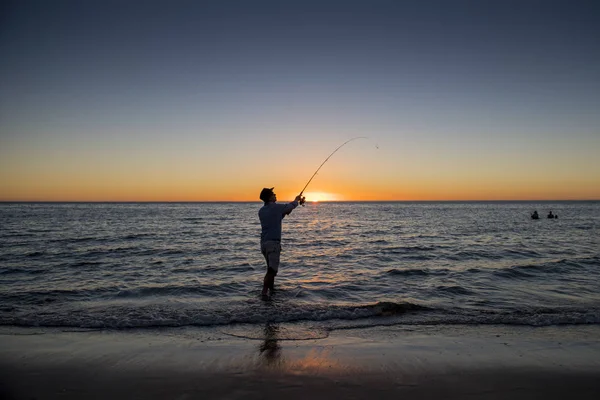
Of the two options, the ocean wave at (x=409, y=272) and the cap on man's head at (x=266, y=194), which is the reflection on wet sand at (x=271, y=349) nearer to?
the cap on man's head at (x=266, y=194)

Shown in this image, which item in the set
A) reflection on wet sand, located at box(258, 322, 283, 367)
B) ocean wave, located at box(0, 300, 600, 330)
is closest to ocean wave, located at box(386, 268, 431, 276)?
ocean wave, located at box(0, 300, 600, 330)

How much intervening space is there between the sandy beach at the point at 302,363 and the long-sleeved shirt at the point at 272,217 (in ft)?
8.53

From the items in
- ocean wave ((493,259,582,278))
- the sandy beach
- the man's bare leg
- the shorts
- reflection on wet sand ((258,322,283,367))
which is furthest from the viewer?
ocean wave ((493,259,582,278))

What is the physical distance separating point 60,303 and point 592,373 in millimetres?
10079

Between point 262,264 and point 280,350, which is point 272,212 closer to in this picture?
point 280,350

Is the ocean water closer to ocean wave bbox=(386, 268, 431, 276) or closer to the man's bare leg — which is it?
ocean wave bbox=(386, 268, 431, 276)

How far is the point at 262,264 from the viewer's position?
1449 centimetres

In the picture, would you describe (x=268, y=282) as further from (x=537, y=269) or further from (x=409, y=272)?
(x=537, y=269)

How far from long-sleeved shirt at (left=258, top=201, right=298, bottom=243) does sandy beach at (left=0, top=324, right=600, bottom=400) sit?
260cm

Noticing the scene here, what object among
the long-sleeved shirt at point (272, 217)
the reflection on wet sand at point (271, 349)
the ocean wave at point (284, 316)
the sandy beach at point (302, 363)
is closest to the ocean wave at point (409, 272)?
the ocean wave at point (284, 316)

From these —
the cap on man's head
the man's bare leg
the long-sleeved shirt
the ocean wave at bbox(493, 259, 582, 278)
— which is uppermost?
the cap on man's head

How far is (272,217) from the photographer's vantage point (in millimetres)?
8789

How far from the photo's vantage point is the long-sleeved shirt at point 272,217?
28.6ft

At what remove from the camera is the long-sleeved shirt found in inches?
343
